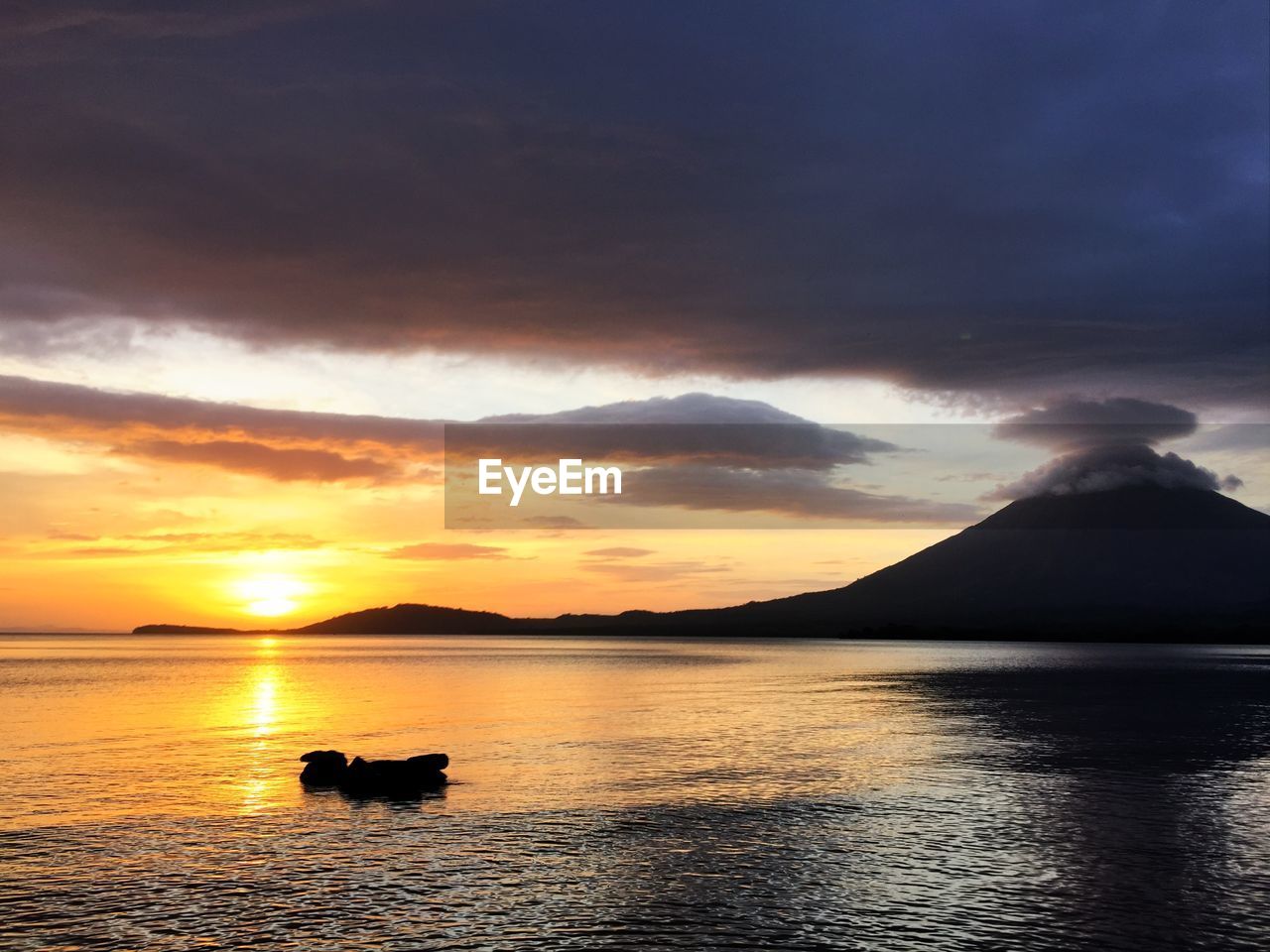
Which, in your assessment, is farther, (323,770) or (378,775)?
(323,770)

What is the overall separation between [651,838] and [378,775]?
1893 centimetres

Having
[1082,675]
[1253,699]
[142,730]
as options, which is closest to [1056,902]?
[142,730]

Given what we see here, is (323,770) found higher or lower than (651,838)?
higher

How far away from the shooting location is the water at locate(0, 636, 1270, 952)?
29609 millimetres

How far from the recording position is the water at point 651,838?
29.6m

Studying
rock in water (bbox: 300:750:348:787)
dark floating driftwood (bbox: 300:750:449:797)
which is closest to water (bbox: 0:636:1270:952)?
rock in water (bbox: 300:750:348:787)

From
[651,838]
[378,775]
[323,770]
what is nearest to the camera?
[651,838]

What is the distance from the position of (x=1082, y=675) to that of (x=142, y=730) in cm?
15322

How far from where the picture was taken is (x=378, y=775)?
178 feet

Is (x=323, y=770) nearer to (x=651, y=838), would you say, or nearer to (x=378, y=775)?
(x=378, y=775)

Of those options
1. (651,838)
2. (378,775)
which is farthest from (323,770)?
(651,838)

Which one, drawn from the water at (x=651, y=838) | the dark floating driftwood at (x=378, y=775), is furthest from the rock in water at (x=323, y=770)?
the water at (x=651, y=838)

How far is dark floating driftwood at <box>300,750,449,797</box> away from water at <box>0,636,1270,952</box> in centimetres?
156

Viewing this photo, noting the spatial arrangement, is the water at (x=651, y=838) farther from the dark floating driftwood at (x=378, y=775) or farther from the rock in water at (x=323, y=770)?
the dark floating driftwood at (x=378, y=775)
